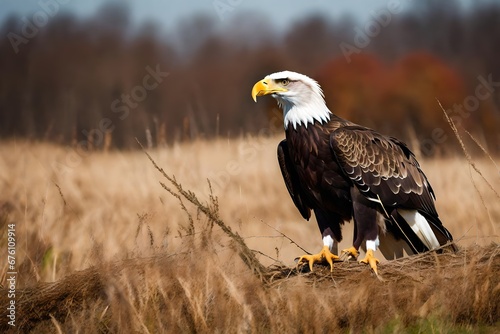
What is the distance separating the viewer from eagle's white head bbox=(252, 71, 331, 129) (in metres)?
6.87

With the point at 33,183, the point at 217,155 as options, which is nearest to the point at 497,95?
the point at 217,155

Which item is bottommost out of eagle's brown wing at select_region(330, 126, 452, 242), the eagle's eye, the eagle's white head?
eagle's brown wing at select_region(330, 126, 452, 242)

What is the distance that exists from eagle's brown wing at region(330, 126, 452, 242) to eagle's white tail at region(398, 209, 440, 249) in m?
0.05

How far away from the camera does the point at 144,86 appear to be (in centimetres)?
1861

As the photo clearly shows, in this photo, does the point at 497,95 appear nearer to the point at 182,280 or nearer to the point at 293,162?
the point at 293,162

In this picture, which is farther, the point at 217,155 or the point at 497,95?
the point at 497,95

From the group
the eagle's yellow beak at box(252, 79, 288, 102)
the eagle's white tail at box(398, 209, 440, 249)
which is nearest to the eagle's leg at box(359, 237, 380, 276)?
the eagle's white tail at box(398, 209, 440, 249)

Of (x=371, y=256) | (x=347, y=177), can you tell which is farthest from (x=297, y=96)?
(x=371, y=256)

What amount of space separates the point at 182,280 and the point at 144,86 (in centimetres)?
1343

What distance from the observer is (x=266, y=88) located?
681 cm

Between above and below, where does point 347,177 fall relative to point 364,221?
above
